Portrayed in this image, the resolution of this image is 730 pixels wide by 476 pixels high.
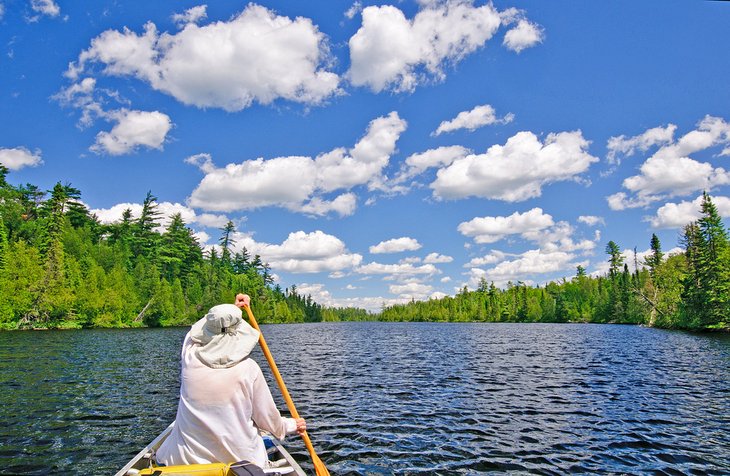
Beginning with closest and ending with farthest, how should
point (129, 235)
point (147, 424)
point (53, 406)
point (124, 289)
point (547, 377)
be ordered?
point (147, 424), point (53, 406), point (547, 377), point (124, 289), point (129, 235)

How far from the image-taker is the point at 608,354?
3941 centimetres

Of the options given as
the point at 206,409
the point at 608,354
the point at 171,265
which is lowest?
the point at 608,354

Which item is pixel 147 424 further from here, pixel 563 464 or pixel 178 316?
pixel 178 316

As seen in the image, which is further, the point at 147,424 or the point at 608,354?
the point at 608,354

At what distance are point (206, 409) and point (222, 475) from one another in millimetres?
892

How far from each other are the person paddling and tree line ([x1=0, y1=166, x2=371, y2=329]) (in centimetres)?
7467

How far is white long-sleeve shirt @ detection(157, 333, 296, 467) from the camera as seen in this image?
5.50m

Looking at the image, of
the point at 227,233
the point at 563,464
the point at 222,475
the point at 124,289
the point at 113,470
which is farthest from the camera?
the point at 227,233

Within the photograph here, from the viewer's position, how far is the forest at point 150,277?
65.9 metres

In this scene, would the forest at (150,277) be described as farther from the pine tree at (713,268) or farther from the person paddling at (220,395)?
the person paddling at (220,395)

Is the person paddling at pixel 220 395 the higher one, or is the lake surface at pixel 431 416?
the person paddling at pixel 220 395

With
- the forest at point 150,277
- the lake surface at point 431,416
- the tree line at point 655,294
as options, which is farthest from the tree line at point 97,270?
the tree line at point 655,294

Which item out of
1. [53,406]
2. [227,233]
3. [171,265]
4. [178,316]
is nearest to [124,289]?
[178,316]

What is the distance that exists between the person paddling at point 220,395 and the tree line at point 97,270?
74668 millimetres
